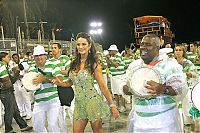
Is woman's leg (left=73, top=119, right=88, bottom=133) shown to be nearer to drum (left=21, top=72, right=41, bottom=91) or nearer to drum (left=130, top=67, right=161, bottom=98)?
drum (left=130, top=67, right=161, bottom=98)

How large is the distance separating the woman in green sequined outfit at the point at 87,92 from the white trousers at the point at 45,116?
162cm

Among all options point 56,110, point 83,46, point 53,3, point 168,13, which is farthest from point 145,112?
point 168,13

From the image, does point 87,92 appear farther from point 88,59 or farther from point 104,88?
point 88,59

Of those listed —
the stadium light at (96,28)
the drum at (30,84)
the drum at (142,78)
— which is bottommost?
the drum at (30,84)

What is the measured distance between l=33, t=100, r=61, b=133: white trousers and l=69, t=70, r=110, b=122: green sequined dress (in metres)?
1.63

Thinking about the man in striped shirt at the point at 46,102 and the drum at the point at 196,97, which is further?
the man in striped shirt at the point at 46,102

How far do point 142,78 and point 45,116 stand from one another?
309 cm

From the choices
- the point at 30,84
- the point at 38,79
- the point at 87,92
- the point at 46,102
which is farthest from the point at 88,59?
the point at 46,102

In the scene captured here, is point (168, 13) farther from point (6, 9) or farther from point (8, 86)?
point (8, 86)

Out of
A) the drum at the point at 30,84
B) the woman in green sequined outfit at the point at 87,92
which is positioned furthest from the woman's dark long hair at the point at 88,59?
the drum at the point at 30,84

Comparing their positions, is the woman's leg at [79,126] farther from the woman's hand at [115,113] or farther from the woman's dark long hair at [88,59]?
the woman's dark long hair at [88,59]

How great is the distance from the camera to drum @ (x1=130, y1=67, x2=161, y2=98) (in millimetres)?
3623

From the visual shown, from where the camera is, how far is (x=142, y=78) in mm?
3697

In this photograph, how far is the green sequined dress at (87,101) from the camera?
4.69 metres
